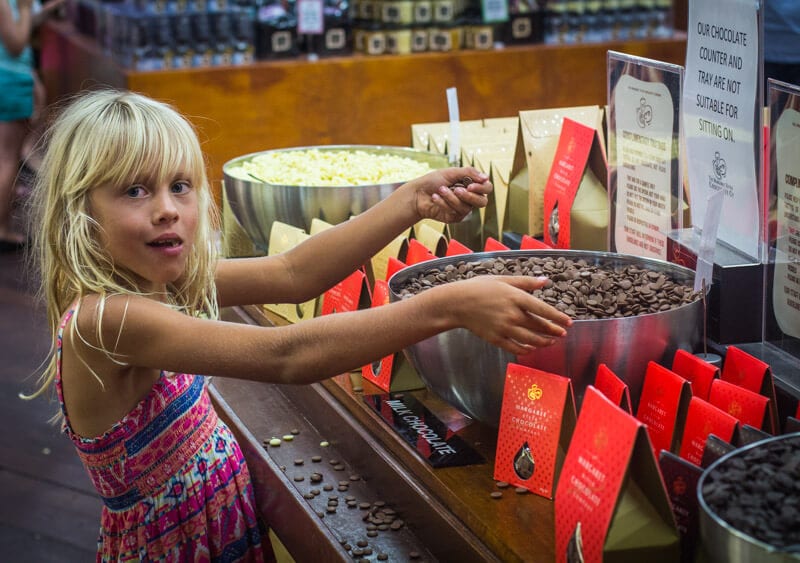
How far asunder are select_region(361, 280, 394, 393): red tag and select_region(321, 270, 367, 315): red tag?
0.20 ft

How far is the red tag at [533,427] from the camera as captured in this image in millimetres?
1335

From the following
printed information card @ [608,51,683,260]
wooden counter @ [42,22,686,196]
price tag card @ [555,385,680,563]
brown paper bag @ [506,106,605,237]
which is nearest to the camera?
price tag card @ [555,385,680,563]

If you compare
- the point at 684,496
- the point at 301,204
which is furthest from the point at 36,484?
the point at 684,496

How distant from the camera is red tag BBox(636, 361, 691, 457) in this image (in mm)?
1336

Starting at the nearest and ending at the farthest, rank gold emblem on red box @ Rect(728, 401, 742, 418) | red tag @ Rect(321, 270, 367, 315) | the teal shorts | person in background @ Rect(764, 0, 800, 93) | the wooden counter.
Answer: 1. gold emblem on red box @ Rect(728, 401, 742, 418)
2. red tag @ Rect(321, 270, 367, 315)
3. person in background @ Rect(764, 0, 800, 93)
4. the wooden counter
5. the teal shorts

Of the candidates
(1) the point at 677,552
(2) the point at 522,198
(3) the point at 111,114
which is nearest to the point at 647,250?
(2) the point at 522,198

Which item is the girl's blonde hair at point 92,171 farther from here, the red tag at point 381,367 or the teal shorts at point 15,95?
the teal shorts at point 15,95

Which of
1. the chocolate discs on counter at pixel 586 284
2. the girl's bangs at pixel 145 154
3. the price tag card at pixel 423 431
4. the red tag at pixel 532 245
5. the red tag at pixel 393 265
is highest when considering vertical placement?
the girl's bangs at pixel 145 154

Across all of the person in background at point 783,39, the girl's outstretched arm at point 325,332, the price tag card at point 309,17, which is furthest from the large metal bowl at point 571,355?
the price tag card at point 309,17

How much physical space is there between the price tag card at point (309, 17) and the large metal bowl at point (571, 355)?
367 centimetres

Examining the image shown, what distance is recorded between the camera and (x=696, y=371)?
1402mm

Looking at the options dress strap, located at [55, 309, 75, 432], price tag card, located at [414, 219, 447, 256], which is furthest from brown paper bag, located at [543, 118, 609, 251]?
dress strap, located at [55, 309, 75, 432]

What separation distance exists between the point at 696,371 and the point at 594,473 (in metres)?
0.32

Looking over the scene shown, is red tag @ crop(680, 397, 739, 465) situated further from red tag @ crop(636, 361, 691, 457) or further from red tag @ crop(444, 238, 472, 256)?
red tag @ crop(444, 238, 472, 256)
